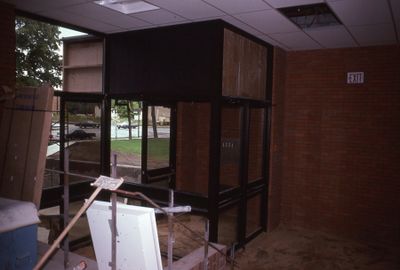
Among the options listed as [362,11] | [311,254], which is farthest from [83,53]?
[311,254]

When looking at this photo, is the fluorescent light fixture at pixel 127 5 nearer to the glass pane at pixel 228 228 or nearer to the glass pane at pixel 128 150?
the glass pane at pixel 128 150

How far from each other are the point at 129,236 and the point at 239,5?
9.04 feet

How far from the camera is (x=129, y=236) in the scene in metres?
2.15

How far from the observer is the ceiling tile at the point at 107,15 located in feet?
13.3

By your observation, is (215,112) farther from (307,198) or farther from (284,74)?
(307,198)

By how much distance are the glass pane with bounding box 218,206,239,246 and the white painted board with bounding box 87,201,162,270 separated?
332 cm

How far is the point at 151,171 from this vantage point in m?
5.68

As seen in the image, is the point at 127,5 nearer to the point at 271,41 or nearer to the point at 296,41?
the point at 271,41

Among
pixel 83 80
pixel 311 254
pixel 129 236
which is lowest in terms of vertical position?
pixel 311 254

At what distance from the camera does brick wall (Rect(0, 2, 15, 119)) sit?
12.6 ft

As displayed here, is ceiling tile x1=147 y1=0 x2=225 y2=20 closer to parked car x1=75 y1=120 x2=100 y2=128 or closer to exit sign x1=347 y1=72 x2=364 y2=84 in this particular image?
exit sign x1=347 y1=72 x2=364 y2=84

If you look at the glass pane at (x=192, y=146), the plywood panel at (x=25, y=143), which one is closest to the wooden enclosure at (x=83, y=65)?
the plywood panel at (x=25, y=143)

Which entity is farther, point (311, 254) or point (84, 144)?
→ point (84, 144)

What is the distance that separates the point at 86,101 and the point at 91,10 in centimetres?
151
